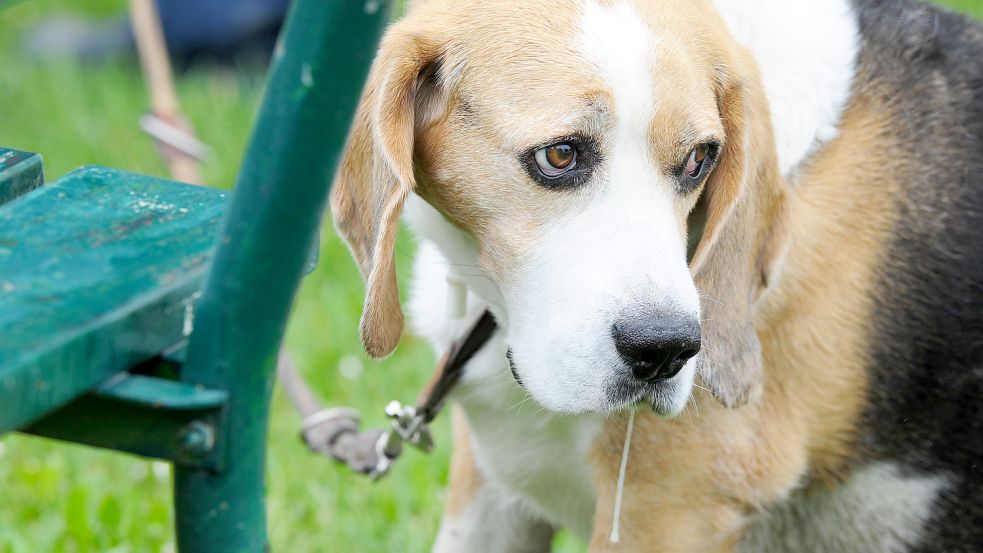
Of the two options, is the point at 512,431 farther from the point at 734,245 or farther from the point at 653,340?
the point at 653,340

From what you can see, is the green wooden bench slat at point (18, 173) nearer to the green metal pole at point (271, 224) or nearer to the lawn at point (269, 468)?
the green metal pole at point (271, 224)

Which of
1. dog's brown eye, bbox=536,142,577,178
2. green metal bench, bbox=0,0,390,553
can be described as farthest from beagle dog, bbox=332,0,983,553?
green metal bench, bbox=0,0,390,553

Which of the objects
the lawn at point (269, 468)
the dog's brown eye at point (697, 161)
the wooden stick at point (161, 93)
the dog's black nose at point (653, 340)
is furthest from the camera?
the wooden stick at point (161, 93)

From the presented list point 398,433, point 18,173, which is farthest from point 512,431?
point 18,173

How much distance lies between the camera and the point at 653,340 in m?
2.06

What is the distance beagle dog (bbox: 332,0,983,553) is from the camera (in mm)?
2156

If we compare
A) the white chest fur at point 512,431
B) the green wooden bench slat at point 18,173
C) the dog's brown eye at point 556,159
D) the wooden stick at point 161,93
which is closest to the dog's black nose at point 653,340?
the dog's brown eye at point 556,159

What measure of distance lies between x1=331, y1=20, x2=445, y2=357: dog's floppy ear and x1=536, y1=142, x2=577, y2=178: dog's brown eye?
225 millimetres

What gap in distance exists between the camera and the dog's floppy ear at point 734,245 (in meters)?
2.41

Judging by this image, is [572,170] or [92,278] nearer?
[92,278]

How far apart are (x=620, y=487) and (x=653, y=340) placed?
1.86 feet

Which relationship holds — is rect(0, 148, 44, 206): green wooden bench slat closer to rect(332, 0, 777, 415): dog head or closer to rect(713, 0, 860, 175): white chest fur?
rect(332, 0, 777, 415): dog head

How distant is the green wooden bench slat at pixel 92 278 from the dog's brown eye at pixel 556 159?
573mm

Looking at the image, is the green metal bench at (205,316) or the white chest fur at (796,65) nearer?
the green metal bench at (205,316)
